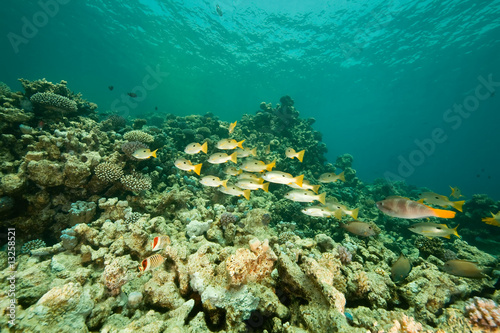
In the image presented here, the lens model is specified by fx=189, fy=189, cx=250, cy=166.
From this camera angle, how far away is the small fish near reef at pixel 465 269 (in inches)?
129

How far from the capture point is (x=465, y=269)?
3.32 m

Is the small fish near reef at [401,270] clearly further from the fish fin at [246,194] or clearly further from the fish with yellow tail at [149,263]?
the fish with yellow tail at [149,263]

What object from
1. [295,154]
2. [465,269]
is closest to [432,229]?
[465,269]

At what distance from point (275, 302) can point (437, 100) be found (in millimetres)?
77669

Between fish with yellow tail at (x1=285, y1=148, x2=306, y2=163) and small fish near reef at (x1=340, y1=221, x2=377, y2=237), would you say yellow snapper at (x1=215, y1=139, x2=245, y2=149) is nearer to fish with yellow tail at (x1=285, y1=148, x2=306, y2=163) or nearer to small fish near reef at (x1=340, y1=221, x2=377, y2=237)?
fish with yellow tail at (x1=285, y1=148, x2=306, y2=163)

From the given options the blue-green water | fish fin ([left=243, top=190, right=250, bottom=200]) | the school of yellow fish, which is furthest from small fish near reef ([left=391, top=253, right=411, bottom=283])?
the blue-green water

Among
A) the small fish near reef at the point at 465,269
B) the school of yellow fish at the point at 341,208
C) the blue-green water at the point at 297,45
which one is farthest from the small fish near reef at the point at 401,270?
the blue-green water at the point at 297,45

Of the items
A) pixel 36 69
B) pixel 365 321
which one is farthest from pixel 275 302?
pixel 36 69

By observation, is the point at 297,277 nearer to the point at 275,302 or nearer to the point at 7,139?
the point at 275,302

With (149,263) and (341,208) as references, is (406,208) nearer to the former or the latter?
(341,208)

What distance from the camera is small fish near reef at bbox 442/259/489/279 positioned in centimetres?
327

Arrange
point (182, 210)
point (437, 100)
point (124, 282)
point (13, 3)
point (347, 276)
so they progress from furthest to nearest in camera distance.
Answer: point (437, 100), point (13, 3), point (182, 210), point (347, 276), point (124, 282)

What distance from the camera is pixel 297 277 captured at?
2572 millimetres

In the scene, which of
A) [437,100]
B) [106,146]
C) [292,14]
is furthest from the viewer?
[437,100]
